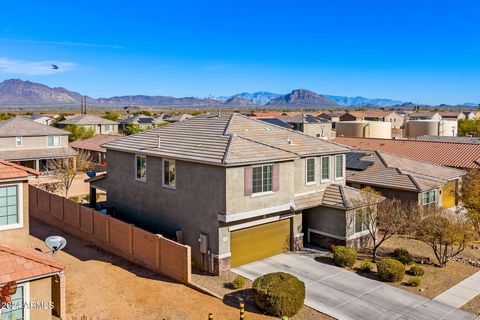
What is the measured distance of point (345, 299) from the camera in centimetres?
1756

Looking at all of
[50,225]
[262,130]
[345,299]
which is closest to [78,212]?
[50,225]

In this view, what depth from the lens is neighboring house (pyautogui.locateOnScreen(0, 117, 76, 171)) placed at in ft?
153

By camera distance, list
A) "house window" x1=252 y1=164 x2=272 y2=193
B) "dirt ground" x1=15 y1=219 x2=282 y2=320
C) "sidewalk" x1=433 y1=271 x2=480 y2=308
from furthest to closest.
Result: 1. "house window" x1=252 y1=164 x2=272 y2=193
2. "sidewalk" x1=433 y1=271 x2=480 y2=308
3. "dirt ground" x1=15 y1=219 x2=282 y2=320

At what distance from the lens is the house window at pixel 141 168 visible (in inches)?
967

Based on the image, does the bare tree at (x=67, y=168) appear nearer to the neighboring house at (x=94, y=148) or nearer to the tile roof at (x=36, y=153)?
the tile roof at (x=36, y=153)

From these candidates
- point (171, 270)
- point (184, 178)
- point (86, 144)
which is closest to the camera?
point (171, 270)

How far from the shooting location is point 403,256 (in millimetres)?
22047

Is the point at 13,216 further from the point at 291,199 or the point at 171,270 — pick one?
the point at 291,199

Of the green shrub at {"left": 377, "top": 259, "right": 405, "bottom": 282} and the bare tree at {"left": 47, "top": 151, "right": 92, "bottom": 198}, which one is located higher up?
the bare tree at {"left": 47, "top": 151, "right": 92, "bottom": 198}

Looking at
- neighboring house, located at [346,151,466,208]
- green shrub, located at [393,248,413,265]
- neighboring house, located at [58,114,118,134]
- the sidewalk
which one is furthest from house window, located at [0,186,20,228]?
neighboring house, located at [58,114,118,134]

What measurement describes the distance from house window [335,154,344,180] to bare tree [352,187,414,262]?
2416mm

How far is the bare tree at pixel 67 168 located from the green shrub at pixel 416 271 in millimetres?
27738

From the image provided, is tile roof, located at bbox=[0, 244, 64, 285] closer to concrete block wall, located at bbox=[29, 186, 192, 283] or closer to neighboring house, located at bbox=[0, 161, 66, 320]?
neighboring house, located at bbox=[0, 161, 66, 320]

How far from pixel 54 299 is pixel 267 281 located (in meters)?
7.69
